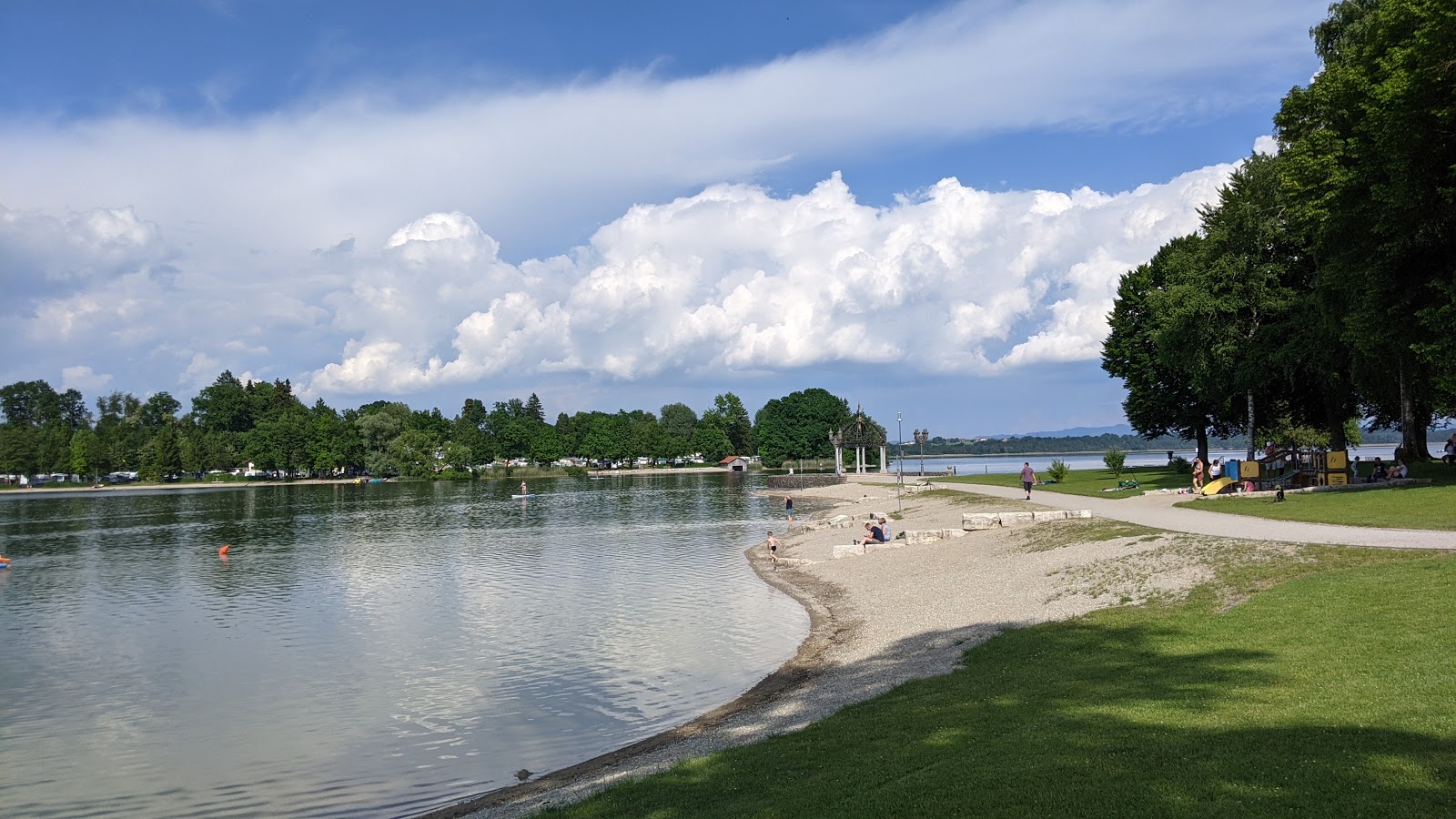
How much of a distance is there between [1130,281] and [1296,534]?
165 ft

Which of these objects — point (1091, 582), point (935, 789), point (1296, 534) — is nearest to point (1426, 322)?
point (1296, 534)

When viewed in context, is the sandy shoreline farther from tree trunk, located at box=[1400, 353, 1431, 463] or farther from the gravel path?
tree trunk, located at box=[1400, 353, 1431, 463]

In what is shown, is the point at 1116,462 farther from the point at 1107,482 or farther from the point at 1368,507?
the point at 1368,507

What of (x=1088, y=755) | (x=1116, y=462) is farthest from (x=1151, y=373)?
(x=1088, y=755)

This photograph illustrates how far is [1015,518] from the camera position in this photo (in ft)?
113

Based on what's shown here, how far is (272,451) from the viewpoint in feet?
521

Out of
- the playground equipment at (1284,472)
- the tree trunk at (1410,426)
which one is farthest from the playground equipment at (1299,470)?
the tree trunk at (1410,426)

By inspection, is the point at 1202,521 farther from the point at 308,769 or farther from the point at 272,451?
the point at 272,451

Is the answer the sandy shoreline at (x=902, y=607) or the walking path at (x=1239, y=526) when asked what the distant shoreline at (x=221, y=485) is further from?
the sandy shoreline at (x=902, y=607)

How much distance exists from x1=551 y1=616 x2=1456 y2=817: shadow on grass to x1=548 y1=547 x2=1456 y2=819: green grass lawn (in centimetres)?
3

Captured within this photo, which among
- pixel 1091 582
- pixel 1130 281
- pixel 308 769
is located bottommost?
pixel 308 769

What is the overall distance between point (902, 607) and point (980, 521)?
40.3ft

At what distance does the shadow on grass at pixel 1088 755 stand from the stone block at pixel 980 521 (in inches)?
820

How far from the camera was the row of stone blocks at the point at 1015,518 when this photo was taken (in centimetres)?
3278
